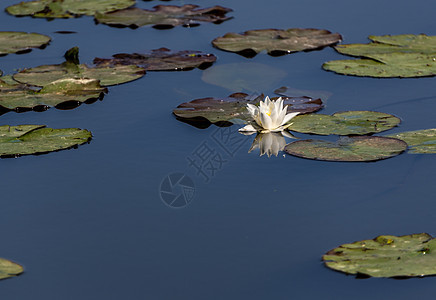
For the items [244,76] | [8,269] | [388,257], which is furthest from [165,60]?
[388,257]

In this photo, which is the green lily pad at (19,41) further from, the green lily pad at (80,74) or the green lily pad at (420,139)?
the green lily pad at (420,139)

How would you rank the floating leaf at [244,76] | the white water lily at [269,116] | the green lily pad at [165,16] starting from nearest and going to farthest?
the white water lily at [269,116] < the floating leaf at [244,76] < the green lily pad at [165,16]

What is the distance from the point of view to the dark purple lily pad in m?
5.17

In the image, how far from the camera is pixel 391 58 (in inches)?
243

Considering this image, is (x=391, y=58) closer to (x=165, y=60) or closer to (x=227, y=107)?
(x=227, y=107)

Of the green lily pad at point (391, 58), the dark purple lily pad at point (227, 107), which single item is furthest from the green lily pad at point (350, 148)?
the green lily pad at point (391, 58)

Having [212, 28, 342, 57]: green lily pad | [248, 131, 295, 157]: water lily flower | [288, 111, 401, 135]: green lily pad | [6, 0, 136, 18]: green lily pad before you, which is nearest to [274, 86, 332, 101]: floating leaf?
[288, 111, 401, 135]: green lily pad

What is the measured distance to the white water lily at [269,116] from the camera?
194 inches

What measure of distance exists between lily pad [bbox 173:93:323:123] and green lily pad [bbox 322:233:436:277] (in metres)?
1.81

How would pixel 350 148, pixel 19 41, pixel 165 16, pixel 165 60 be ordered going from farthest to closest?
pixel 165 16
pixel 19 41
pixel 165 60
pixel 350 148

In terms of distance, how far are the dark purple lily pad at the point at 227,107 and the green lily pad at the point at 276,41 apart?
4.12ft

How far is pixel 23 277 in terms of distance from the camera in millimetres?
3594

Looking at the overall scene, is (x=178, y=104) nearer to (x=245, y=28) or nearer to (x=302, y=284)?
(x=245, y=28)

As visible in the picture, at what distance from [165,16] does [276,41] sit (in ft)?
4.94
